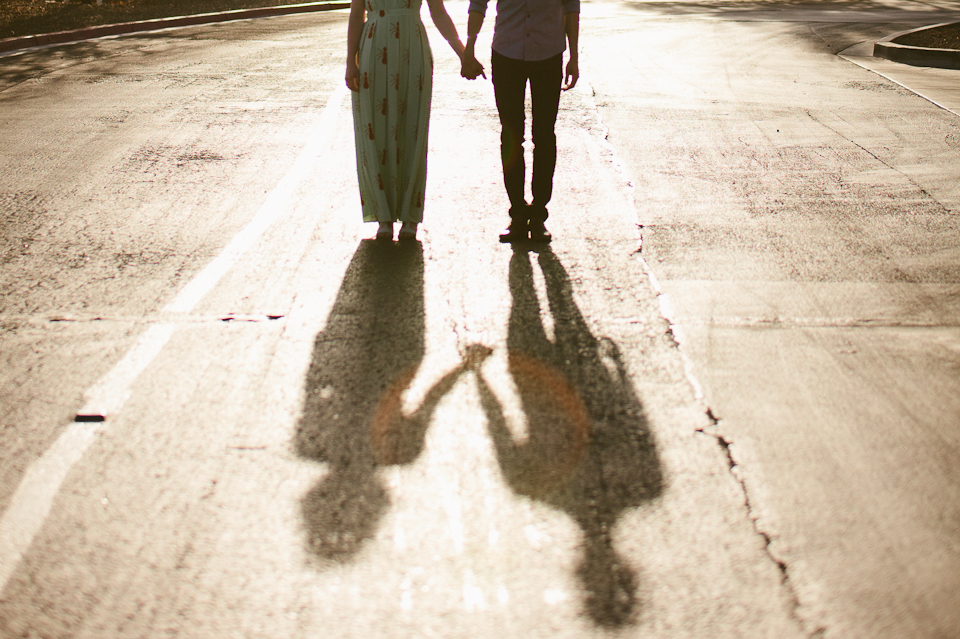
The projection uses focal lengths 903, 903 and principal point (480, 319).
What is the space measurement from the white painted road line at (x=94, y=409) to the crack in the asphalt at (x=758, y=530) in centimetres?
221

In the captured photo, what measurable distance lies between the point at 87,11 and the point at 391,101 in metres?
15.3

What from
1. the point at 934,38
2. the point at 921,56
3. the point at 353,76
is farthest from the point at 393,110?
the point at 934,38

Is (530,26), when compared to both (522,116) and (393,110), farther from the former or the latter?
(393,110)

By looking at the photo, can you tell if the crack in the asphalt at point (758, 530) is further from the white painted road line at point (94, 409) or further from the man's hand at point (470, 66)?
the man's hand at point (470, 66)

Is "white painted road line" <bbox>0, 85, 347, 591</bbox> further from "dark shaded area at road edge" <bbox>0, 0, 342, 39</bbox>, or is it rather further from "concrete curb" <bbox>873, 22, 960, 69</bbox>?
"dark shaded area at road edge" <bbox>0, 0, 342, 39</bbox>

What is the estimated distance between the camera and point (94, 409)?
3.50m

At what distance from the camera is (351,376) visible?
3.73m

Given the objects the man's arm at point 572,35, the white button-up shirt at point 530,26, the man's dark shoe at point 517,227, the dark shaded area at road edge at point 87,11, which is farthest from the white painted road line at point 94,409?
the dark shaded area at road edge at point 87,11

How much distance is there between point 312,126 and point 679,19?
11.5 meters

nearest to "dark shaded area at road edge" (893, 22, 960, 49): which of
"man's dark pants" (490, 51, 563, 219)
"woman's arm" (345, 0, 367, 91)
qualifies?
"man's dark pants" (490, 51, 563, 219)

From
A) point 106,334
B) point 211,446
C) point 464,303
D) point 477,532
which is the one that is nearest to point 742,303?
point 464,303

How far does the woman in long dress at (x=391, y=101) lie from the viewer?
17.1 ft

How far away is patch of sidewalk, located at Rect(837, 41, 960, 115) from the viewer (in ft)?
32.1

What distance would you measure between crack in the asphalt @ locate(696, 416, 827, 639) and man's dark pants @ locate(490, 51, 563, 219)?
7.64 feet
